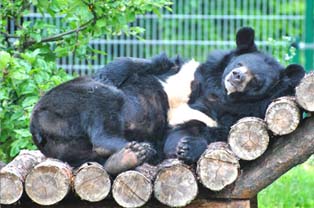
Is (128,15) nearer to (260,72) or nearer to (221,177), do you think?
(260,72)

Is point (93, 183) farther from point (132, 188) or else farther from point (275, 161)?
point (275, 161)

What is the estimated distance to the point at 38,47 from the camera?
858cm

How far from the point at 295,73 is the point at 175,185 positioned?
1284mm

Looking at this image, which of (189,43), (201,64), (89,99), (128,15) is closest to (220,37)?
(189,43)

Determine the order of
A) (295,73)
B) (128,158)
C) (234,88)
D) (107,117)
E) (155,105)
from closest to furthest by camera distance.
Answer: (128,158)
(107,117)
(295,73)
(234,88)
(155,105)

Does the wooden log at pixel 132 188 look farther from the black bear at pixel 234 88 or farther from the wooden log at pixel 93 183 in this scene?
the black bear at pixel 234 88

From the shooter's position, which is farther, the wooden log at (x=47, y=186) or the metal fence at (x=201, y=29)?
Answer: the metal fence at (x=201, y=29)

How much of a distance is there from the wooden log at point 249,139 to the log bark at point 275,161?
167 millimetres

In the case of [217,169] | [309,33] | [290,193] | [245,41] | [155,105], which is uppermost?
[245,41]

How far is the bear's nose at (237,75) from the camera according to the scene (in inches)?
255

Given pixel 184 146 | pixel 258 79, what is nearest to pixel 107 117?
pixel 184 146

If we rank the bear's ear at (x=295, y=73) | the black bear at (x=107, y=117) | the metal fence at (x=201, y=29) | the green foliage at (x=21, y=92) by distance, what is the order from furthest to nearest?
1. the metal fence at (x=201, y=29)
2. the green foliage at (x=21, y=92)
3. the bear's ear at (x=295, y=73)
4. the black bear at (x=107, y=117)

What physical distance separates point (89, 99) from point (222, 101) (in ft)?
3.17

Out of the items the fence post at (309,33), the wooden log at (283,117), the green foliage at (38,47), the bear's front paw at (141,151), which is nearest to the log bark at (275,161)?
the wooden log at (283,117)
